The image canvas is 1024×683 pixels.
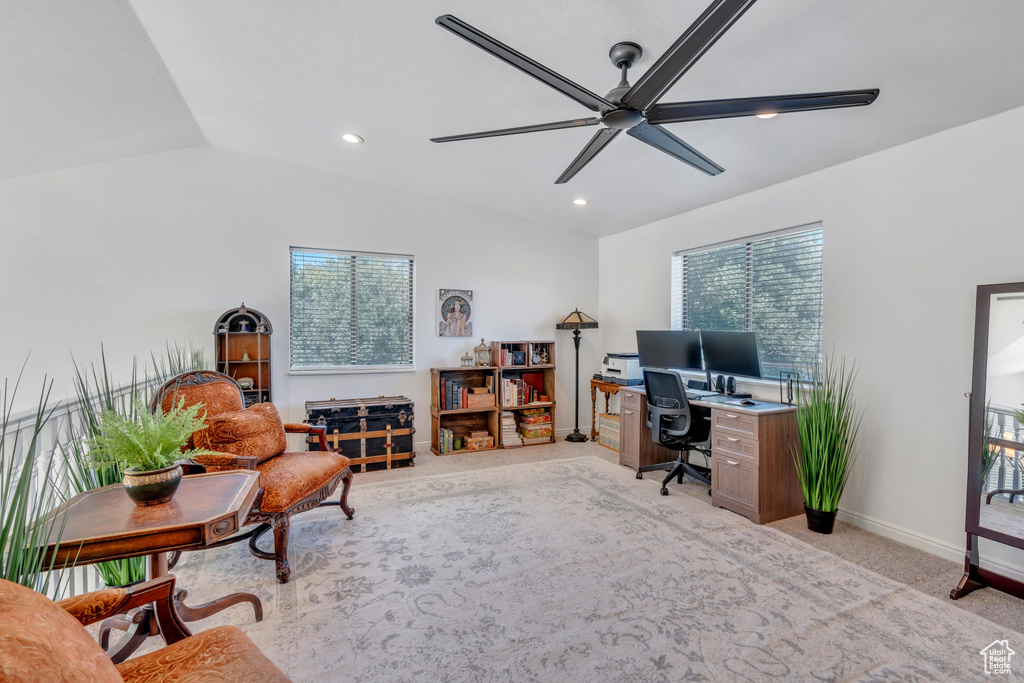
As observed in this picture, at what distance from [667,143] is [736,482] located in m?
2.39

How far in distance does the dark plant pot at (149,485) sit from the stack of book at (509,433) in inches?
141

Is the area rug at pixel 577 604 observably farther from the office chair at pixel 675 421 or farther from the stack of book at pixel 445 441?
the stack of book at pixel 445 441

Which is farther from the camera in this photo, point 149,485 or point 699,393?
point 699,393

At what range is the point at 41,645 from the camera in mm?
777

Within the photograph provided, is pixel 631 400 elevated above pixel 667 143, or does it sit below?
below

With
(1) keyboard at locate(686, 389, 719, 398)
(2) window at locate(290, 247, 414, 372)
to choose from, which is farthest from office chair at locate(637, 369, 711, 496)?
(2) window at locate(290, 247, 414, 372)

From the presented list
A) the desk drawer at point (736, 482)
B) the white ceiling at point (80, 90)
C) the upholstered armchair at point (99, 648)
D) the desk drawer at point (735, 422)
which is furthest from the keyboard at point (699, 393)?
the white ceiling at point (80, 90)

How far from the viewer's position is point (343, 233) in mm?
4543

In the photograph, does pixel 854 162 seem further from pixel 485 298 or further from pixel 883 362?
pixel 485 298

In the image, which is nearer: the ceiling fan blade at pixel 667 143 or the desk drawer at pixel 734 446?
the ceiling fan blade at pixel 667 143

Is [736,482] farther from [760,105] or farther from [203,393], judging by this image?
[203,393]

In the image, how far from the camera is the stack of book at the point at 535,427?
203 inches

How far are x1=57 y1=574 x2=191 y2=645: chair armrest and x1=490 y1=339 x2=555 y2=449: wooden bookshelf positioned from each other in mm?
3768

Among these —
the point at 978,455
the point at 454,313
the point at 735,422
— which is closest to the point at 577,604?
the point at 735,422
